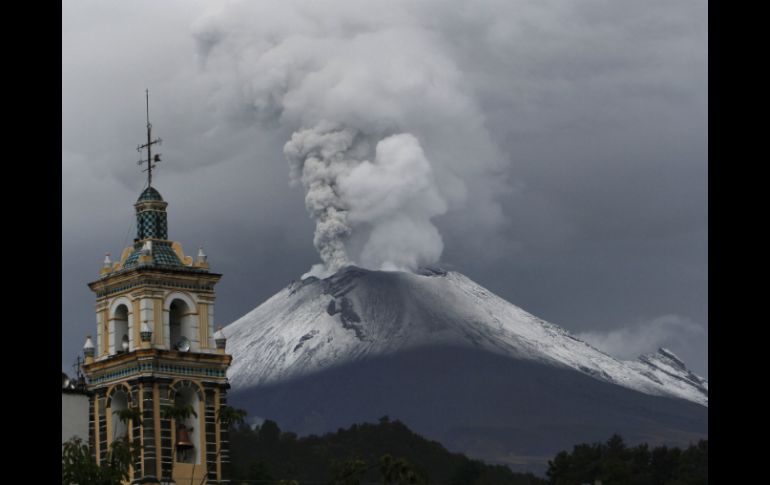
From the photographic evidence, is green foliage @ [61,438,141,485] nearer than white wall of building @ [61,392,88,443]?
Yes

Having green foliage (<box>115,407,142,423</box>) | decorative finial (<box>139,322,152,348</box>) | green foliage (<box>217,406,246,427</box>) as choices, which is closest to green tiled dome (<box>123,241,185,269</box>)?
decorative finial (<box>139,322,152,348</box>)

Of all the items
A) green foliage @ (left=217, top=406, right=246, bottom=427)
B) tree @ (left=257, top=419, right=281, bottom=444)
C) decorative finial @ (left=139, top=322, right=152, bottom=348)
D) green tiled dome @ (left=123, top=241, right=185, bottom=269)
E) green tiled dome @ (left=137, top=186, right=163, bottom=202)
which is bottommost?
tree @ (left=257, top=419, right=281, bottom=444)

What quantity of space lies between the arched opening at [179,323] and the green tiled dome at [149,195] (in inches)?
122

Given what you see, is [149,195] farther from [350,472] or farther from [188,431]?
[350,472]

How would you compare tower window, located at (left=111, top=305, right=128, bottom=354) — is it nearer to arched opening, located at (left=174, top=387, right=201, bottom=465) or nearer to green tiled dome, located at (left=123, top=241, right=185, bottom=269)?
green tiled dome, located at (left=123, top=241, right=185, bottom=269)

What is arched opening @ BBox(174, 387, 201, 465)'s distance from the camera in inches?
1812

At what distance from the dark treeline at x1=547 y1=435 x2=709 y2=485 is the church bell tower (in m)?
59.1

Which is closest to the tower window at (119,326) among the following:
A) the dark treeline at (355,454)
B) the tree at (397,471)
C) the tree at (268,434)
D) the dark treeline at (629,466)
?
the tree at (397,471)
